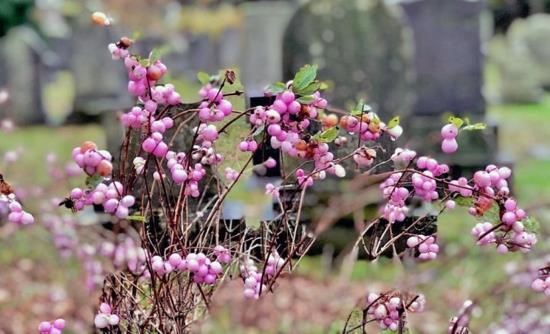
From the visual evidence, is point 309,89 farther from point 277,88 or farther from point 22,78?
point 22,78

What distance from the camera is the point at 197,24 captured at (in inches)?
498

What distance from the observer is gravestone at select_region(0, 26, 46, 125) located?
865 cm

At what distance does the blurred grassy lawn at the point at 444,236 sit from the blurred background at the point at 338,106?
0.4 inches

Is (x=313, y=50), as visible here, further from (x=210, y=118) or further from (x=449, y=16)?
(x=210, y=118)

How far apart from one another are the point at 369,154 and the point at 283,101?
99 millimetres

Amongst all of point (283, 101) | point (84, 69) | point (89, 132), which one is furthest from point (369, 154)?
point (89, 132)

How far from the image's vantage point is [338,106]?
4.08 meters

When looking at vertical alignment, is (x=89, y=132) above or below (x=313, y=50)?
below

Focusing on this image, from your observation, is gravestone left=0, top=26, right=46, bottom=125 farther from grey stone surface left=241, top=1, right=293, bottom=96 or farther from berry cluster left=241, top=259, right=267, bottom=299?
berry cluster left=241, top=259, right=267, bottom=299

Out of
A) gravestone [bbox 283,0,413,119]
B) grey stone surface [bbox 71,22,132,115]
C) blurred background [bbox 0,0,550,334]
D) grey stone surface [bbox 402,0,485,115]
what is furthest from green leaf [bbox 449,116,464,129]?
grey stone surface [bbox 71,22,132,115]

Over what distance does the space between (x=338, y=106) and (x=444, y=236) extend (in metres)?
0.93

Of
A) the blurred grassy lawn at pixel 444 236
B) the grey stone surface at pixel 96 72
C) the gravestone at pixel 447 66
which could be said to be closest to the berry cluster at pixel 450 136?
the blurred grassy lawn at pixel 444 236

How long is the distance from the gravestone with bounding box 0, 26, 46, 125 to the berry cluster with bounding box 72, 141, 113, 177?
8126 millimetres

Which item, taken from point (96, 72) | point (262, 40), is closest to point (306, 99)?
point (262, 40)
